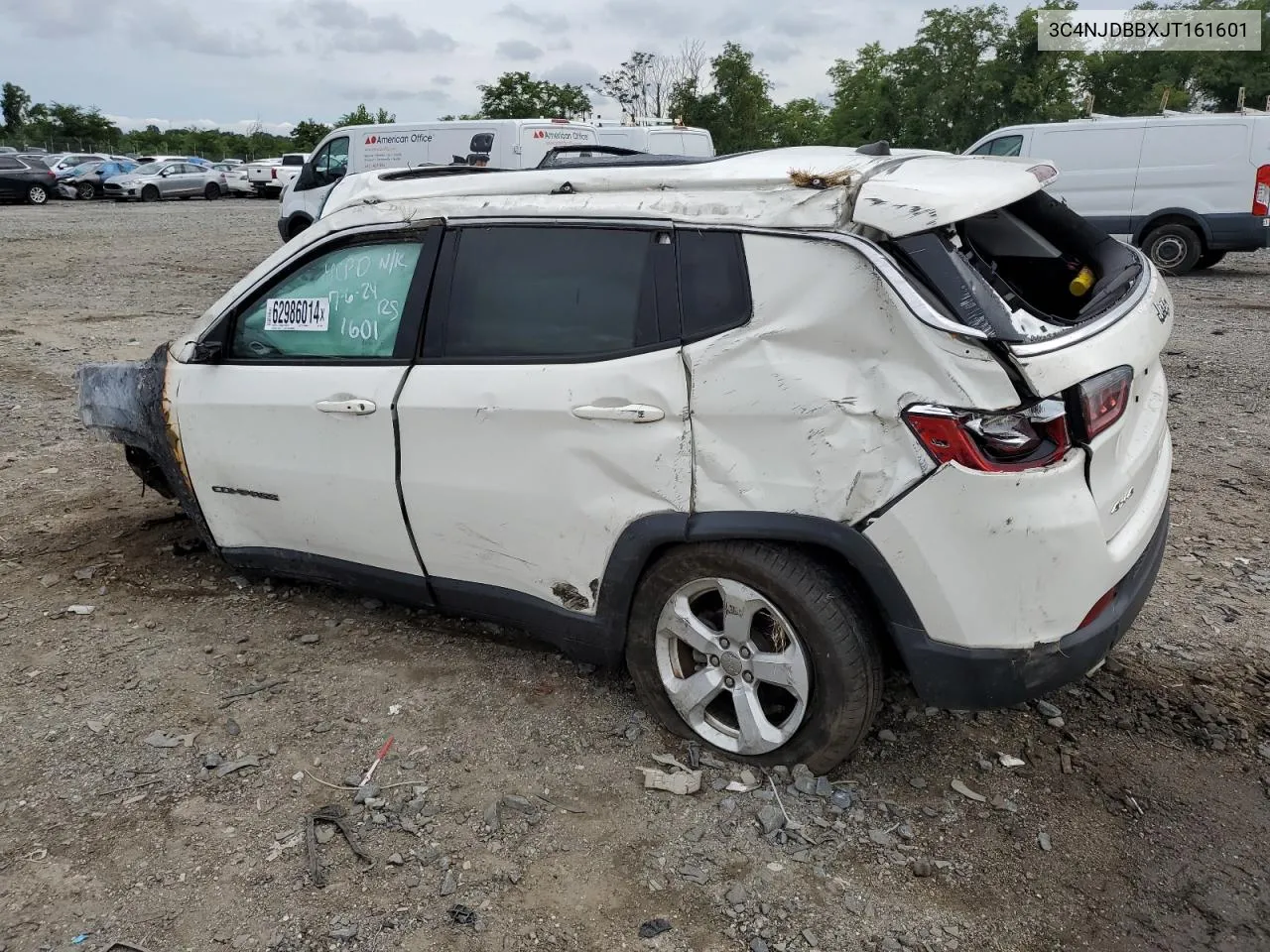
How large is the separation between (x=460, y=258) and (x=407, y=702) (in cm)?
152

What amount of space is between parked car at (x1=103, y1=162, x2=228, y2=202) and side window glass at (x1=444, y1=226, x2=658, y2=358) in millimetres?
34577

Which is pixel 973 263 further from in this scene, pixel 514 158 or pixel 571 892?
pixel 514 158

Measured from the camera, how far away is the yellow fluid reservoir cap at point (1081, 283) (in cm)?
337

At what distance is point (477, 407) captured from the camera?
305 cm

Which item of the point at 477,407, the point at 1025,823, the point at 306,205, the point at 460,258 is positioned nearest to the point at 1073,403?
the point at 1025,823

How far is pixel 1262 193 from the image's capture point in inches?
468

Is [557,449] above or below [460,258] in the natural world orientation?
below

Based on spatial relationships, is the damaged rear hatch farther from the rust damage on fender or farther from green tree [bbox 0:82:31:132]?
Answer: green tree [bbox 0:82:31:132]

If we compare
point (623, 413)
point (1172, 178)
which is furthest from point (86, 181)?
point (623, 413)

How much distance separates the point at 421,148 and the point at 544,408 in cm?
1453

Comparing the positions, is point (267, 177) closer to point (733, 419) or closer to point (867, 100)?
point (867, 100)

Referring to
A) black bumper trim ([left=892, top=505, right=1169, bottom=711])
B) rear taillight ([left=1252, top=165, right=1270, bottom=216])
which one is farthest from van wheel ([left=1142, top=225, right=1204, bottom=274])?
black bumper trim ([left=892, top=505, right=1169, bottom=711])

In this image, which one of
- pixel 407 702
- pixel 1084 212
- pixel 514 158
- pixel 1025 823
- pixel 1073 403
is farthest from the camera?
pixel 514 158

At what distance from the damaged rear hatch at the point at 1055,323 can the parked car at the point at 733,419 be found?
0.04 feet
